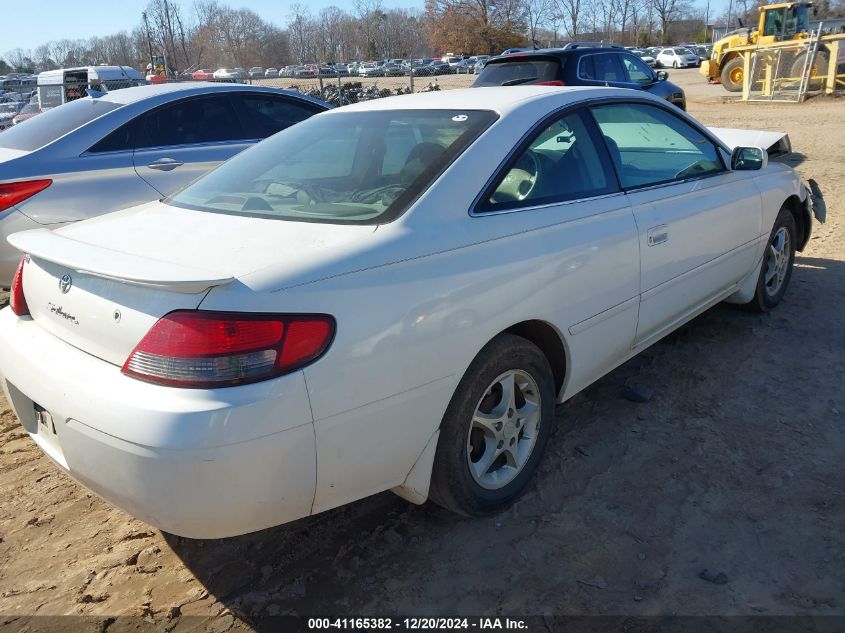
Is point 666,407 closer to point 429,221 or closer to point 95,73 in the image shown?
point 429,221

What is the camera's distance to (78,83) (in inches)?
565

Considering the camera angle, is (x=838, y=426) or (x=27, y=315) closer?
(x=27, y=315)

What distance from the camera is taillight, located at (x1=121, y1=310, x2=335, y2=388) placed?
6.29 ft

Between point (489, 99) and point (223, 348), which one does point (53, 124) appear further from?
point (223, 348)

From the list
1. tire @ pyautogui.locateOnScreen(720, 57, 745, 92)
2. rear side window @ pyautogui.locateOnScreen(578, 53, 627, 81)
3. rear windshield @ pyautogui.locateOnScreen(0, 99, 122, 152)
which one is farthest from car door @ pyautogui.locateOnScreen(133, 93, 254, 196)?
tire @ pyautogui.locateOnScreen(720, 57, 745, 92)

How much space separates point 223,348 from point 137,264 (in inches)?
17.2

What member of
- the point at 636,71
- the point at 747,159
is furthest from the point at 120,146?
the point at 636,71

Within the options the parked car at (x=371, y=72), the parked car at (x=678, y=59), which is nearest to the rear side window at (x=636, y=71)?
the parked car at (x=678, y=59)

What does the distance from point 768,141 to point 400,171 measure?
4.73 m

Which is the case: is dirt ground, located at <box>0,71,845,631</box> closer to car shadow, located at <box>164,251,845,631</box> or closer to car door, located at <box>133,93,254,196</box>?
car shadow, located at <box>164,251,845,631</box>

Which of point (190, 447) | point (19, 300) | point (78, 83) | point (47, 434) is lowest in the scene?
point (47, 434)

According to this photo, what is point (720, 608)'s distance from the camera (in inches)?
89.0

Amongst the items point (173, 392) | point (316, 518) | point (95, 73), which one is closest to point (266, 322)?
point (173, 392)

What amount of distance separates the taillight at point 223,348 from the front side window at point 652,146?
1938 mm
